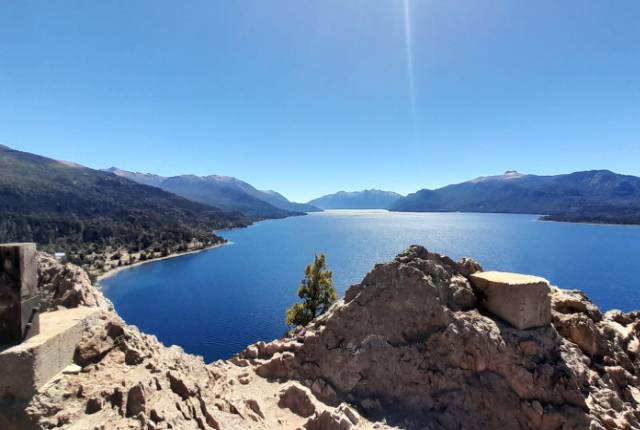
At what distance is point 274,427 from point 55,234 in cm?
19814

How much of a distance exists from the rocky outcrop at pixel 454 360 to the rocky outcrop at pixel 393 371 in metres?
0.05

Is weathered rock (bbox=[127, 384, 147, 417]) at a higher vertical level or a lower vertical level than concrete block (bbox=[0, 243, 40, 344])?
Result: lower

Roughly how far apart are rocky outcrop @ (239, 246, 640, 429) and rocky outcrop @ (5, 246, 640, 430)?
55 millimetres

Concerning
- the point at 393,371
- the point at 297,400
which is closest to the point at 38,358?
the point at 297,400

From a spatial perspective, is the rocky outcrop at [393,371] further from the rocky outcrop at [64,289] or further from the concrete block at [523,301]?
the concrete block at [523,301]

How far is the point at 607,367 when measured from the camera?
17641 millimetres

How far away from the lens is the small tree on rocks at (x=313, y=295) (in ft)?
142

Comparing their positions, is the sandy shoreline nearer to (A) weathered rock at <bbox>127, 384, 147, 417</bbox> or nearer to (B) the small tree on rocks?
(B) the small tree on rocks

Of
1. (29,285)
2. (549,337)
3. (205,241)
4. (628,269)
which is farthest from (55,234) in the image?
(628,269)

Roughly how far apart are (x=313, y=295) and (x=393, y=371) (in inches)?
1087

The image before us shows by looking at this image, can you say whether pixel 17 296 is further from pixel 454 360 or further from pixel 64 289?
pixel 454 360

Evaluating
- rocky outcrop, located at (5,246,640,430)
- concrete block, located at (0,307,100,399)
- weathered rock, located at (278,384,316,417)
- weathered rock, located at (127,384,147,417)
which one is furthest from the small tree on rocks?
weathered rock, located at (127,384,147,417)

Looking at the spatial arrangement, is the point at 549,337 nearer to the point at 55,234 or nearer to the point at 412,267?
the point at 412,267

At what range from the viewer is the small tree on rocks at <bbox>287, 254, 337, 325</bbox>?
4338cm
